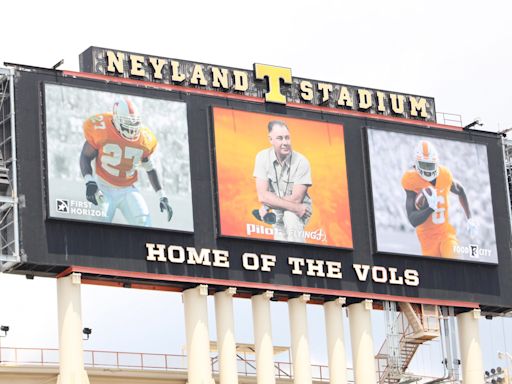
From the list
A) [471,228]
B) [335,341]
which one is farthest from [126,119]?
[471,228]

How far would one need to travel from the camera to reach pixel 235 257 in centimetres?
7775

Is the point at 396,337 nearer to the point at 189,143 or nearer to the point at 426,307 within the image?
the point at 426,307

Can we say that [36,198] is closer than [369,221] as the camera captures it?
Yes

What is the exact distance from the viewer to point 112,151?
250 ft

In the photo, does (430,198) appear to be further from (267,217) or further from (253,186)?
(253,186)

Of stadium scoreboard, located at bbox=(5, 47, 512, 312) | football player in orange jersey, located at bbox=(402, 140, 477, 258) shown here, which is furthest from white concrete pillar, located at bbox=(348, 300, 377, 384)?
football player in orange jersey, located at bbox=(402, 140, 477, 258)

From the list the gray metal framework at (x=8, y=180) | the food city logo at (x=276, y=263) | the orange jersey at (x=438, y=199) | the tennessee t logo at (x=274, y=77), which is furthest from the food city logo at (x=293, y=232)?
the gray metal framework at (x=8, y=180)

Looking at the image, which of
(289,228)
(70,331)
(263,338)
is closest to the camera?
(70,331)

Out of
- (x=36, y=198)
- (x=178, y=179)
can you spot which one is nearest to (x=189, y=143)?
(x=178, y=179)

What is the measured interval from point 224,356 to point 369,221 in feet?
27.7

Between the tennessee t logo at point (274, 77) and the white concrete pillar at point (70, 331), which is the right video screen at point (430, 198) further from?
the white concrete pillar at point (70, 331)

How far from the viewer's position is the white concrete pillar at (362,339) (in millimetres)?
80188

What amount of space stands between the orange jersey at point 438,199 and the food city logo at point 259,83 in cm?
281

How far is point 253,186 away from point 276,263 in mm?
2962
